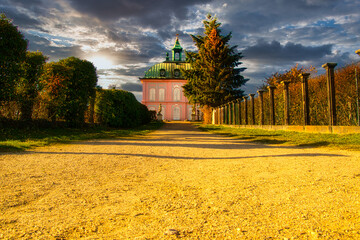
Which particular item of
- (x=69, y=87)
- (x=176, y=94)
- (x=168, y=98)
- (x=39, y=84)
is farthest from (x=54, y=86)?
(x=176, y=94)

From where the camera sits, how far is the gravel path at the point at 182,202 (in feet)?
6.18

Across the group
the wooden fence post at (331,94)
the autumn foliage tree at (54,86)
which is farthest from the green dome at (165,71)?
the wooden fence post at (331,94)

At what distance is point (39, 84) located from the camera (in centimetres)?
1223

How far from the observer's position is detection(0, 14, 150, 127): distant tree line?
10242mm

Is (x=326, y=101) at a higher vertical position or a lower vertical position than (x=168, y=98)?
lower

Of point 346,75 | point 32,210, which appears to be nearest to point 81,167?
point 32,210

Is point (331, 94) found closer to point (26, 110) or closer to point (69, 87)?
point (69, 87)

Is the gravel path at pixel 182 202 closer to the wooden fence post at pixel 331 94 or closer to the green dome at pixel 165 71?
the wooden fence post at pixel 331 94

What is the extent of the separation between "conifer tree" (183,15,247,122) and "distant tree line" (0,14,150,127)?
1670 centimetres

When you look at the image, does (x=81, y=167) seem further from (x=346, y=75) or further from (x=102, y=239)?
(x=346, y=75)

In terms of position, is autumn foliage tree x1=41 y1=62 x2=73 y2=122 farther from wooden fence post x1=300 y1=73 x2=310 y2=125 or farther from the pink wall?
the pink wall

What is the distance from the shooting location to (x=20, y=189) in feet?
9.77

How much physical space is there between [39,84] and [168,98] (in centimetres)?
4765

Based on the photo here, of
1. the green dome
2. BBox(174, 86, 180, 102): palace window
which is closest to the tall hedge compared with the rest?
BBox(174, 86, 180, 102): palace window
